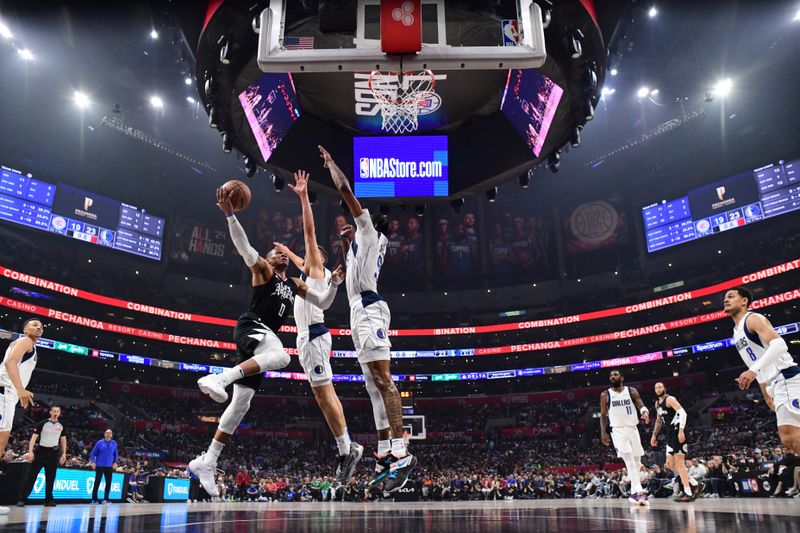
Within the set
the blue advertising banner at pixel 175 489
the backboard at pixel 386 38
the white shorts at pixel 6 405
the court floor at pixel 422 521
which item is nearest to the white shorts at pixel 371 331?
the court floor at pixel 422 521

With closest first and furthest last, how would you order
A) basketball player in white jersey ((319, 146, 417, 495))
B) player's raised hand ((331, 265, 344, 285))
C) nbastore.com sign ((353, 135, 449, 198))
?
basketball player in white jersey ((319, 146, 417, 495)), player's raised hand ((331, 265, 344, 285)), nbastore.com sign ((353, 135, 449, 198))

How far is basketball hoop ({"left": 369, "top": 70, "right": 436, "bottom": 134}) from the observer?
9.06 meters

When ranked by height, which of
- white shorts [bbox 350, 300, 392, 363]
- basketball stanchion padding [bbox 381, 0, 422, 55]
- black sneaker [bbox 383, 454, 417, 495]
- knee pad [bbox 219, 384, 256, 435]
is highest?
basketball stanchion padding [bbox 381, 0, 422, 55]

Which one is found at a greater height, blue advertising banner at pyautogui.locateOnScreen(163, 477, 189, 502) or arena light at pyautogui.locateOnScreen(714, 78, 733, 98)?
arena light at pyautogui.locateOnScreen(714, 78, 733, 98)

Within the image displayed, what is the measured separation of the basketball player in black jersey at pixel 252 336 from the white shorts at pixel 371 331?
0.40 meters

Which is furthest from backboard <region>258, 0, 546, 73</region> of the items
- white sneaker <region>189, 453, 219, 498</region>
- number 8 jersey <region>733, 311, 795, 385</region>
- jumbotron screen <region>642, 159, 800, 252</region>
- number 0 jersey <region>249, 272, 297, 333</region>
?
jumbotron screen <region>642, 159, 800, 252</region>

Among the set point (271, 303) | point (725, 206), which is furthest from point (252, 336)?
point (725, 206)

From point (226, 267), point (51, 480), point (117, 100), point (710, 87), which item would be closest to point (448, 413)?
point (226, 267)

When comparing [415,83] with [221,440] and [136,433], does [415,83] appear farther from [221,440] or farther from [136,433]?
[136,433]

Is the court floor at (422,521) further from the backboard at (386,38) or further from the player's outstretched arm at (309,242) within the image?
the backboard at (386,38)

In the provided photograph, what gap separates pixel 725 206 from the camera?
34.8 m

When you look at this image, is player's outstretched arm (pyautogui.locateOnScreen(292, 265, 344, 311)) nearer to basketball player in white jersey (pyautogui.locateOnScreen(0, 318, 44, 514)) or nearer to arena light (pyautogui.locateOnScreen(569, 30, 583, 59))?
basketball player in white jersey (pyautogui.locateOnScreen(0, 318, 44, 514))

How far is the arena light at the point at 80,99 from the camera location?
30.8 metres

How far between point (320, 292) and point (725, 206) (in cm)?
3660
